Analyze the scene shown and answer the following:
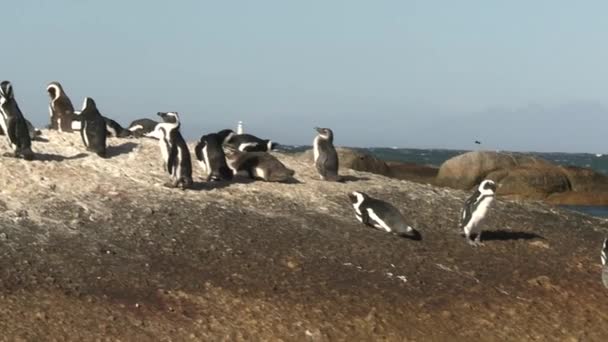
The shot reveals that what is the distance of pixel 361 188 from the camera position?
60.7 ft

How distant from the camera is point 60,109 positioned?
19.0m

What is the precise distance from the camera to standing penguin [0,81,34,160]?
15797mm

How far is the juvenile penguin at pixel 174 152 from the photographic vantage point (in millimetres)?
15844

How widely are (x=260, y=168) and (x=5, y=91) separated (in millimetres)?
4393

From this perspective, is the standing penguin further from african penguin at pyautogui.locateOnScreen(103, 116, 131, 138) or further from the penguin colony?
african penguin at pyautogui.locateOnScreen(103, 116, 131, 138)

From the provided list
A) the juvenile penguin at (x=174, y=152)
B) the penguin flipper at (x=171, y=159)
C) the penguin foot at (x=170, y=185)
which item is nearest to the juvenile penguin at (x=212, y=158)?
the juvenile penguin at (x=174, y=152)

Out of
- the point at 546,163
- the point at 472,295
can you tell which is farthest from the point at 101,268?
the point at 546,163

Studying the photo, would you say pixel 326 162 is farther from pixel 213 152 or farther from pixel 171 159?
pixel 171 159

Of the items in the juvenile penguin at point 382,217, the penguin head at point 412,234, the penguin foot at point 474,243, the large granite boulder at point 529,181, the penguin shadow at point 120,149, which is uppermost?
the penguin shadow at point 120,149

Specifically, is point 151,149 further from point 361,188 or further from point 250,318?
point 250,318

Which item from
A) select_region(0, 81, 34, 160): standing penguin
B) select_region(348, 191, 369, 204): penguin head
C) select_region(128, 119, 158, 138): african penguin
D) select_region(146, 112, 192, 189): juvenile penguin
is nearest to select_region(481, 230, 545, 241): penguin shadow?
select_region(348, 191, 369, 204): penguin head

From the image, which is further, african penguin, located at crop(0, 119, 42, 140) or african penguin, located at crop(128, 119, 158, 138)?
african penguin, located at crop(128, 119, 158, 138)

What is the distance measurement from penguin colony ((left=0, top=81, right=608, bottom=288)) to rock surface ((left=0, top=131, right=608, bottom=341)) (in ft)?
0.83

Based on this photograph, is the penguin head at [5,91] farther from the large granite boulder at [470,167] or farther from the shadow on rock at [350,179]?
the large granite boulder at [470,167]
